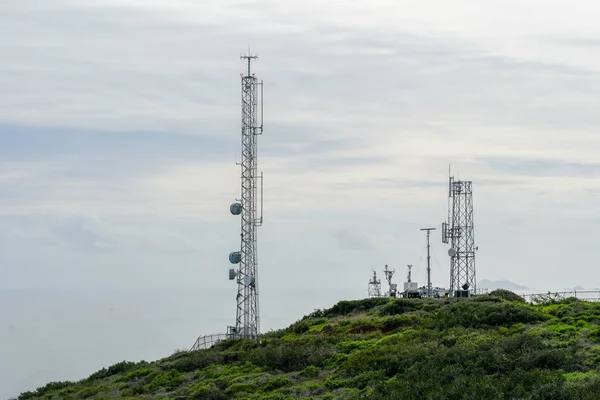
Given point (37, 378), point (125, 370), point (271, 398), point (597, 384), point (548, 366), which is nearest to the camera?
point (597, 384)

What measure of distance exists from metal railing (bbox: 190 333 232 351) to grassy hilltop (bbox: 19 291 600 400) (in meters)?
1.98

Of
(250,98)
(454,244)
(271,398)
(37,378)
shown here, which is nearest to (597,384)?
(271,398)

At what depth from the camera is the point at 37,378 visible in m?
138

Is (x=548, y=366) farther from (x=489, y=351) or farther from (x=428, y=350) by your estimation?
(x=428, y=350)

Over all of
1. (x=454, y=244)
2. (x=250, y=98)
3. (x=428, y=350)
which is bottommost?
(x=428, y=350)

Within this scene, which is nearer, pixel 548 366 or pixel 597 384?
pixel 597 384

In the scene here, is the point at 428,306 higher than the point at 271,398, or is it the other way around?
the point at 428,306

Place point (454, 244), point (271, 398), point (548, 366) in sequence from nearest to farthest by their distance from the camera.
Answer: point (548, 366)
point (271, 398)
point (454, 244)

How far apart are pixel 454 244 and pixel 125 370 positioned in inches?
994

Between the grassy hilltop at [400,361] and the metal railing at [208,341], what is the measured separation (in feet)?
6.49

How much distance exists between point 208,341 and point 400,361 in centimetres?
1850

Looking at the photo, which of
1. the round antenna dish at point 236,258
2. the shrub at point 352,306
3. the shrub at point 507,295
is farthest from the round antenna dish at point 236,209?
the shrub at point 507,295

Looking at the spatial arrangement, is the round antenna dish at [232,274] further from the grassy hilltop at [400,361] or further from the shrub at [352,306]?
the shrub at [352,306]

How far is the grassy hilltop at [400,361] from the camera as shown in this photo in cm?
2595
